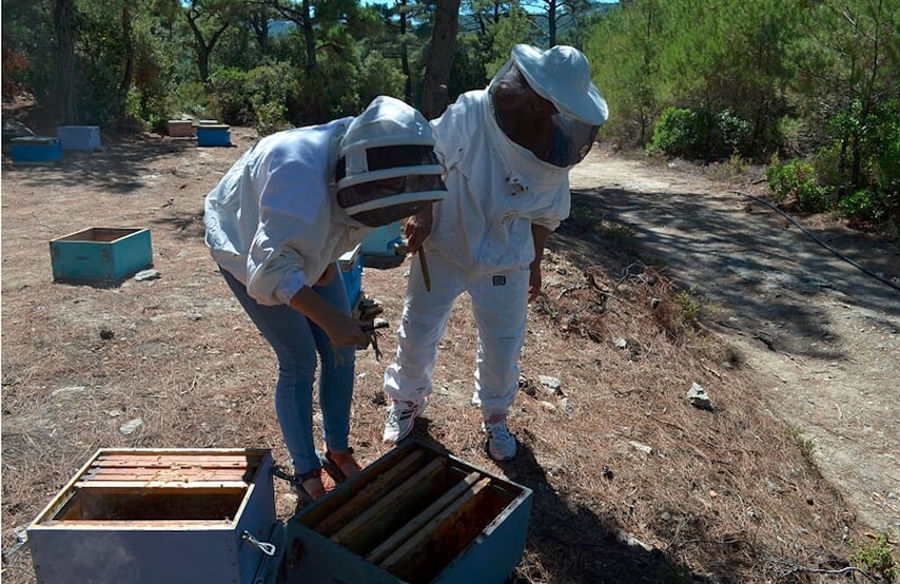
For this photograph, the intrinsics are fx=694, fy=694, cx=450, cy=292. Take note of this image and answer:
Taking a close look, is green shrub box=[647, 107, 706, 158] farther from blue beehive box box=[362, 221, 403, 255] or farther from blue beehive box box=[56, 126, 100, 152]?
blue beehive box box=[56, 126, 100, 152]

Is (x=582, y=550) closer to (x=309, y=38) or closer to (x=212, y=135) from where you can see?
(x=212, y=135)

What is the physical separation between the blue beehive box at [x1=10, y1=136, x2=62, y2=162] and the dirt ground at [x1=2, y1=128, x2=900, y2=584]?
3.87 m

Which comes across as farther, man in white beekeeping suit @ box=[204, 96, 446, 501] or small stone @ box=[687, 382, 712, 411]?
small stone @ box=[687, 382, 712, 411]

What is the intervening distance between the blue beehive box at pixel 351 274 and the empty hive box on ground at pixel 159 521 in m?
1.44

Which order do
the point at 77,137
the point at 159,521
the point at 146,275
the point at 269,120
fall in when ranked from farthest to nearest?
Result: 1. the point at 269,120
2. the point at 77,137
3. the point at 146,275
4. the point at 159,521

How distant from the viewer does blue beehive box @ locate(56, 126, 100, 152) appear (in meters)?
11.0

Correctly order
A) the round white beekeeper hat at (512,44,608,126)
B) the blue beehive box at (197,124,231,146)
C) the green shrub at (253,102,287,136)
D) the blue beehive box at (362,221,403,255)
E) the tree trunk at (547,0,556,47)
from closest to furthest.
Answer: the round white beekeeper hat at (512,44,608,126) < the blue beehive box at (362,221,403,255) < the blue beehive box at (197,124,231,146) < the green shrub at (253,102,287,136) < the tree trunk at (547,0,556,47)

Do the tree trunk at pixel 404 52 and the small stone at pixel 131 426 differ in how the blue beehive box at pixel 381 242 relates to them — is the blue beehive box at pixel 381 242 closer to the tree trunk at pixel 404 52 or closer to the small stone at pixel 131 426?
the small stone at pixel 131 426

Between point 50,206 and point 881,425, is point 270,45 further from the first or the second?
point 881,425

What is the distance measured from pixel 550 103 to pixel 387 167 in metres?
0.84

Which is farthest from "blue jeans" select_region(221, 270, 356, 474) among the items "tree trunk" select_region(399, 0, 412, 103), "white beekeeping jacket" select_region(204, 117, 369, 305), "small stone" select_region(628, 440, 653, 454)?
"tree trunk" select_region(399, 0, 412, 103)

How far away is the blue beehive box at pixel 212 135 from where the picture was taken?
483 inches

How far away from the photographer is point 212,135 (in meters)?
12.4

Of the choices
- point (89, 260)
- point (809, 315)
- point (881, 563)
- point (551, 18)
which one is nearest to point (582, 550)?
point (881, 563)
